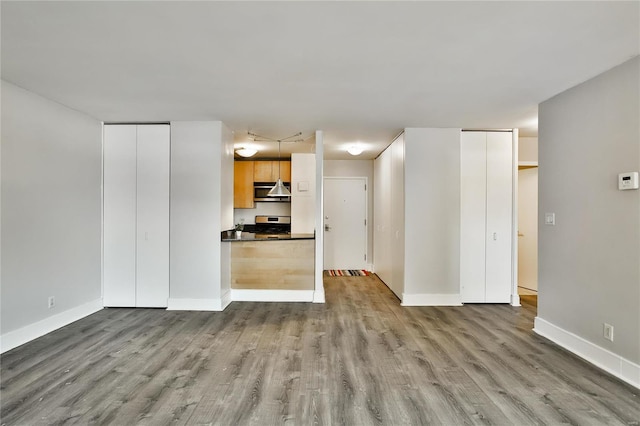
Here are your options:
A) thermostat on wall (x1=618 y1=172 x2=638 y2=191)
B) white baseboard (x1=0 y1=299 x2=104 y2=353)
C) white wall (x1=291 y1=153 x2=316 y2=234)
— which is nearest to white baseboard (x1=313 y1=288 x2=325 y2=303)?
white wall (x1=291 y1=153 x2=316 y2=234)

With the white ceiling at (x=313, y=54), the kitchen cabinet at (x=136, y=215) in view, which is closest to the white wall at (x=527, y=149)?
the white ceiling at (x=313, y=54)

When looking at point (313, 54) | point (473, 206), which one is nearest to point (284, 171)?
point (473, 206)

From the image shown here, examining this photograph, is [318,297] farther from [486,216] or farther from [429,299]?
[486,216]

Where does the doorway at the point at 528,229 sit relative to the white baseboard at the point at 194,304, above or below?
above

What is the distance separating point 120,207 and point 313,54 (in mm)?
3439

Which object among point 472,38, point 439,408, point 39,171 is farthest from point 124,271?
point 472,38

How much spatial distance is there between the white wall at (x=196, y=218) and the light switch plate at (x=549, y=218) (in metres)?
3.87

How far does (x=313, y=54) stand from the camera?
7.79ft

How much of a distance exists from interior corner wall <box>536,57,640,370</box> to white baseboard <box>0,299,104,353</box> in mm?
5297

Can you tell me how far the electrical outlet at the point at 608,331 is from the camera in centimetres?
257

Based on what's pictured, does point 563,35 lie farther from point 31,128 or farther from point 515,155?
point 31,128

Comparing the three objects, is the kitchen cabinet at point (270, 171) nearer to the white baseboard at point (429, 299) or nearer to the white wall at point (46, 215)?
the white wall at point (46, 215)

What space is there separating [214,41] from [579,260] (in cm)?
365

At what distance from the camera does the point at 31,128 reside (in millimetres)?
3184
